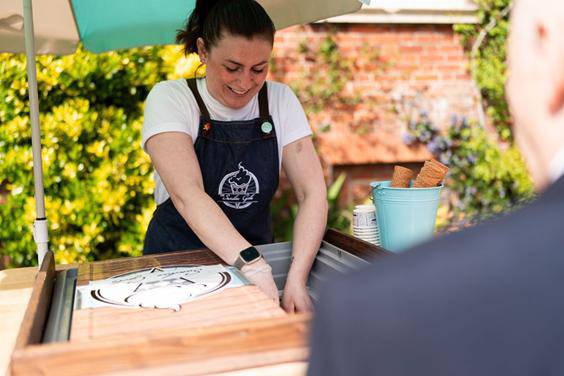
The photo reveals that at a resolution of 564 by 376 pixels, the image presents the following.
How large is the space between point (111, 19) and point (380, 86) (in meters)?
3.11

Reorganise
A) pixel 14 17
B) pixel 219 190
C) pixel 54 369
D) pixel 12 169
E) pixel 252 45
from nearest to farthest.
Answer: pixel 54 369 → pixel 252 45 → pixel 219 190 → pixel 14 17 → pixel 12 169

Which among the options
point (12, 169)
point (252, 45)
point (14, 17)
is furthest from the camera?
point (12, 169)

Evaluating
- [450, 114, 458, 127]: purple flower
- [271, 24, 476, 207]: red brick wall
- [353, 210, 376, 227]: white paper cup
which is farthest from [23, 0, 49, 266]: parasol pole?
[450, 114, 458, 127]: purple flower

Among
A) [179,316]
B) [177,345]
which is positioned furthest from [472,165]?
[177,345]

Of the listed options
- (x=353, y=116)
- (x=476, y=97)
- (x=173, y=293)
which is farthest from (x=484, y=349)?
(x=476, y=97)

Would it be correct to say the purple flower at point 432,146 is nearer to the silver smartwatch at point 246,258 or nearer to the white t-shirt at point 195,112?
the white t-shirt at point 195,112

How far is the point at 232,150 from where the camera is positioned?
2.16 meters

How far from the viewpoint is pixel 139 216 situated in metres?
4.05

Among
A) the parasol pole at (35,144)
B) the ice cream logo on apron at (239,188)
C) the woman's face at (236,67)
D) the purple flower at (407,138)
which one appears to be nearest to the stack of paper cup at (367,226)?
the ice cream logo on apron at (239,188)

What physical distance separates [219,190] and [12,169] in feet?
7.78

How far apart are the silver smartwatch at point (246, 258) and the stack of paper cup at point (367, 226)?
0.44 metres

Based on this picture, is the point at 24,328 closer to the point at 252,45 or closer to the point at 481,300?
the point at 481,300

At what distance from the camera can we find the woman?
182cm

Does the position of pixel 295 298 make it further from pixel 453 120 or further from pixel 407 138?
pixel 453 120
